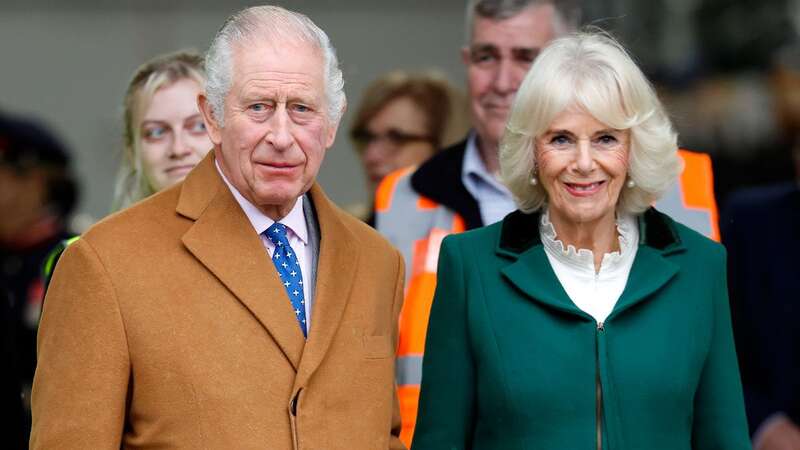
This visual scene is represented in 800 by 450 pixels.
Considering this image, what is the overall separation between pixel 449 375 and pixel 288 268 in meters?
0.46

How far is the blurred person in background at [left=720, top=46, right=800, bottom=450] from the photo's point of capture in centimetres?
493

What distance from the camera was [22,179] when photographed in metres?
7.01

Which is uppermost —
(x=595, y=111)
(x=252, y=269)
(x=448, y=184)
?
(x=595, y=111)

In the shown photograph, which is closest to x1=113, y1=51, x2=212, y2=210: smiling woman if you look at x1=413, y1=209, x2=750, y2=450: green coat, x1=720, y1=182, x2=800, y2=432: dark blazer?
x1=413, y1=209, x2=750, y2=450: green coat

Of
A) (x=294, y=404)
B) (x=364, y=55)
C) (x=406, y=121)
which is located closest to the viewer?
(x=294, y=404)

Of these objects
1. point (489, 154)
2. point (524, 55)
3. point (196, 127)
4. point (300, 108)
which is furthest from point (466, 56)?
point (300, 108)

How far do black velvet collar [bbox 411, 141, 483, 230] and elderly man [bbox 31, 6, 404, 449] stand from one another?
983 millimetres

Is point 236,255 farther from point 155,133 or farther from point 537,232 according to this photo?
point 155,133

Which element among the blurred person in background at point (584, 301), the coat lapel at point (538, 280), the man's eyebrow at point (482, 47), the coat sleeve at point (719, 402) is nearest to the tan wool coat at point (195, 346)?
the blurred person in background at point (584, 301)

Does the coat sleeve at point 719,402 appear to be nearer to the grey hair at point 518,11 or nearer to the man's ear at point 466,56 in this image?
the grey hair at point 518,11

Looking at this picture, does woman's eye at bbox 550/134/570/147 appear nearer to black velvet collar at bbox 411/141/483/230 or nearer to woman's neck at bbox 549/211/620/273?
woman's neck at bbox 549/211/620/273

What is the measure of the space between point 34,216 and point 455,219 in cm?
265

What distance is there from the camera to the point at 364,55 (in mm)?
8773

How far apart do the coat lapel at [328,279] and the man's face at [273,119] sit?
19 cm
